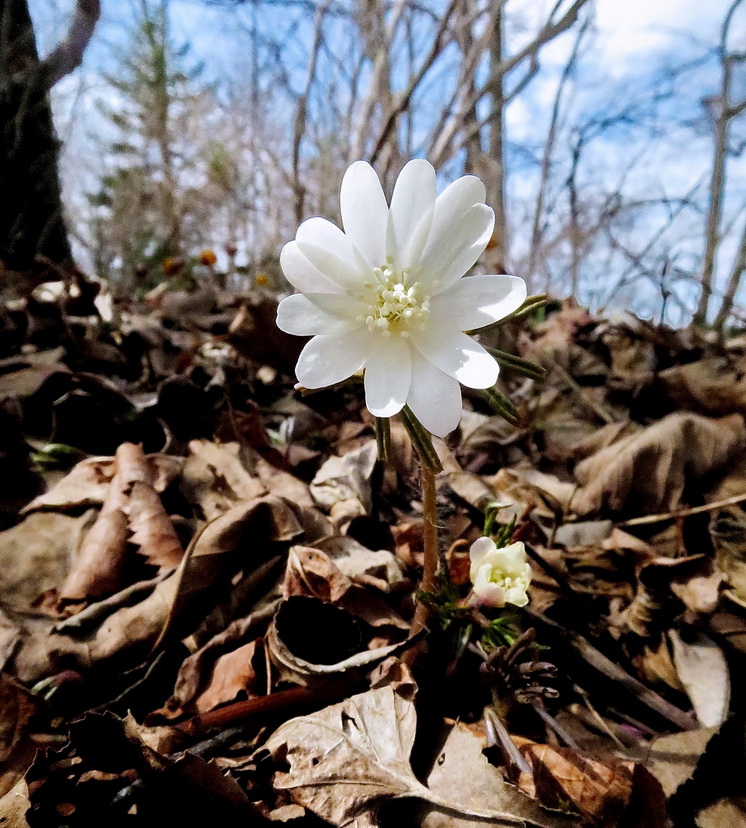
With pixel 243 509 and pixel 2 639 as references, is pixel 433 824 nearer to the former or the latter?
pixel 243 509

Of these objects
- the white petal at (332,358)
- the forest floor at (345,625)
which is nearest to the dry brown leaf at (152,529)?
the forest floor at (345,625)

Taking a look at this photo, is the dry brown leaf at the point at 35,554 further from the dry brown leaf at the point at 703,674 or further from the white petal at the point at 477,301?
the dry brown leaf at the point at 703,674

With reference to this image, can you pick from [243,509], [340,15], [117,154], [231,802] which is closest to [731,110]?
[340,15]

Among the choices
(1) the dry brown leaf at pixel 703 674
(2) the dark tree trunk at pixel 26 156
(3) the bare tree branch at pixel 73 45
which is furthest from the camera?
(3) the bare tree branch at pixel 73 45

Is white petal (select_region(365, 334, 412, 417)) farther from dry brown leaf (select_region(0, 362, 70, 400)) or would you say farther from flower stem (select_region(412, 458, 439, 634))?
dry brown leaf (select_region(0, 362, 70, 400))

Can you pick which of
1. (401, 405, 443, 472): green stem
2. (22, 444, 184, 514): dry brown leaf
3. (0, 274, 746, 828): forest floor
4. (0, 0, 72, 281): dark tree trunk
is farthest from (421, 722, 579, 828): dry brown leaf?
(0, 0, 72, 281): dark tree trunk

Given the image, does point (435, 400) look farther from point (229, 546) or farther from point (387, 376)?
point (229, 546)

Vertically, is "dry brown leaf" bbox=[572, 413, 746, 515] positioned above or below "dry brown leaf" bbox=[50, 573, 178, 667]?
above
